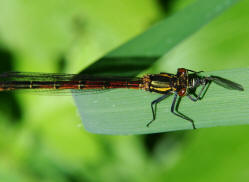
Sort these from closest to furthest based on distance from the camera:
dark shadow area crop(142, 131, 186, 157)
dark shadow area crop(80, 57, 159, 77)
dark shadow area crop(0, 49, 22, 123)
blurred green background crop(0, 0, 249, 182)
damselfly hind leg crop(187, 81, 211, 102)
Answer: damselfly hind leg crop(187, 81, 211, 102)
dark shadow area crop(80, 57, 159, 77)
blurred green background crop(0, 0, 249, 182)
dark shadow area crop(142, 131, 186, 157)
dark shadow area crop(0, 49, 22, 123)

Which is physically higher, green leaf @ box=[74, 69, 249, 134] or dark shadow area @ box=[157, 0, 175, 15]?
dark shadow area @ box=[157, 0, 175, 15]

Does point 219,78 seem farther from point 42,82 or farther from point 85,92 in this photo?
point 42,82

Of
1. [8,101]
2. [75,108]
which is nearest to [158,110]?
[75,108]

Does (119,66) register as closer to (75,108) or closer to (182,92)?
(182,92)

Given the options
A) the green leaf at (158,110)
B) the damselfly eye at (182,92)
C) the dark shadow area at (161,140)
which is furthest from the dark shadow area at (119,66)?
the dark shadow area at (161,140)

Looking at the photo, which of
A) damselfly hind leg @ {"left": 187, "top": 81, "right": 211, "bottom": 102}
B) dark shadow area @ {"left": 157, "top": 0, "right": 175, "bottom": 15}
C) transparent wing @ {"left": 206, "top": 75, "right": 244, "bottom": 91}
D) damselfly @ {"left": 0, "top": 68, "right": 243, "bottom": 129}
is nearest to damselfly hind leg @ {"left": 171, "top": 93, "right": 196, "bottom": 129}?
damselfly @ {"left": 0, "top": 68, "right": 243, "bottom": 129}

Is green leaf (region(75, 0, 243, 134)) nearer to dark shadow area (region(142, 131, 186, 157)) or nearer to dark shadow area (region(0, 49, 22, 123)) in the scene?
dark shadow area (region(142, 131, 186, 157))

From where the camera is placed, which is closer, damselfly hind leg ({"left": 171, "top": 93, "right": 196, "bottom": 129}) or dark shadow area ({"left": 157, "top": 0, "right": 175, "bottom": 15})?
damselfly hind leg ({"left": 171, "top": 93, "right": 196, "bottom": 129})
